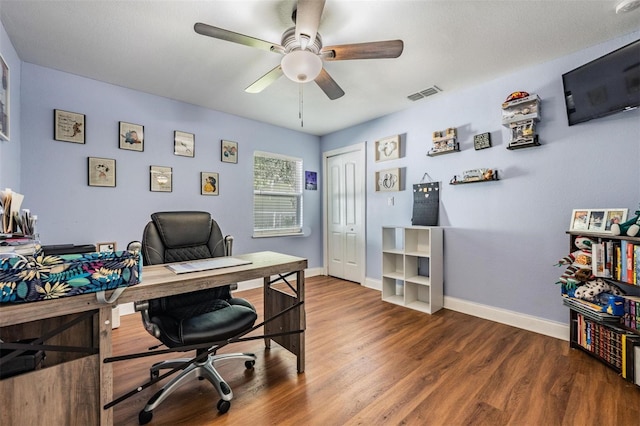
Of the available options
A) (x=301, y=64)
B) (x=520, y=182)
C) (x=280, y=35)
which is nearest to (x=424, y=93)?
(x=520, y=182)

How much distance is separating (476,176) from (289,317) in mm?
2424

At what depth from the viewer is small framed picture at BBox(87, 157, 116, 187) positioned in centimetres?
286

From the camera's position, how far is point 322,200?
492 cm

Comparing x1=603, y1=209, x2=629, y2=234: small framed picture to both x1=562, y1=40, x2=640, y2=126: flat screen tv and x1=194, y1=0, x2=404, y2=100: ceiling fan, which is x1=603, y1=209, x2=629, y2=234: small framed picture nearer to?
x1=562, y1=40, x2=640, y2=126: flat screen tv

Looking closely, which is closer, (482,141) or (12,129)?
(12,129)

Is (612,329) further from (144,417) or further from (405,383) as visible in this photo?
(144,417)

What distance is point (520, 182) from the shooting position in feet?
8.80

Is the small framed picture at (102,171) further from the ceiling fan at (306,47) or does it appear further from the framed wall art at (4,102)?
the ceiling fan at (306,47)

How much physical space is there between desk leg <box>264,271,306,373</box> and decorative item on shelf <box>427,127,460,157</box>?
2311 millimetres

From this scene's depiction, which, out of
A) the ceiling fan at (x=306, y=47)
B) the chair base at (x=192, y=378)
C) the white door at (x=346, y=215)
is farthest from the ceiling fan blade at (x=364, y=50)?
the white door at (x=346, y=215)

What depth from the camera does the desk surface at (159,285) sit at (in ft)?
3.25

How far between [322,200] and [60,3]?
12.4 feet

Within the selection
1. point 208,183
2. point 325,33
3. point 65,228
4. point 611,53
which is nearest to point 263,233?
point 208,183

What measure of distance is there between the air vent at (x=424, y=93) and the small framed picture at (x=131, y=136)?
3194 mm
